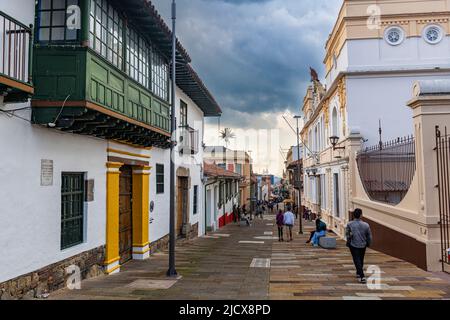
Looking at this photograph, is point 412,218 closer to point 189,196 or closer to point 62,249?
point 62,249

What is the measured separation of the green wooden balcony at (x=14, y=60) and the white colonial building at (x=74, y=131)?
17mm

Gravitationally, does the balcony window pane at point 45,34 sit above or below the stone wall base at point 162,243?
above

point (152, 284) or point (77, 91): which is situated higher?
point (77, 91)

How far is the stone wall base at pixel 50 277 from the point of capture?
5.95 meters

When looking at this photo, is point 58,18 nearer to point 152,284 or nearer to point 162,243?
point 152,284

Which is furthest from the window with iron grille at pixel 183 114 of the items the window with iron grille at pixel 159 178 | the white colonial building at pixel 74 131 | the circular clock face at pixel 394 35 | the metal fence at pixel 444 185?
the metal fence at pixel 444 185

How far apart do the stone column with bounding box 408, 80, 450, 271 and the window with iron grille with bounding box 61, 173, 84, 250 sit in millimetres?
7208

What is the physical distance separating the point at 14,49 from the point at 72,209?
3.46 m

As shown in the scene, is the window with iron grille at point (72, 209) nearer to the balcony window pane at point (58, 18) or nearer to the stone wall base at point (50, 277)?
the stone wall base at point (50, 277)

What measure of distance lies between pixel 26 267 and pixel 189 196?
35.7ft

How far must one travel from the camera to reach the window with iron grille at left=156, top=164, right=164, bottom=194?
13.2 meters

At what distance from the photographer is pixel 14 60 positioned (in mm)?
5766

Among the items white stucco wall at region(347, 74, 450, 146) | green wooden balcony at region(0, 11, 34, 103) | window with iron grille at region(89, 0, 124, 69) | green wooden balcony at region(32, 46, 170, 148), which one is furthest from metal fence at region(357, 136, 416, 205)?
green wooden balcony at region(0, 11, 34, 103)

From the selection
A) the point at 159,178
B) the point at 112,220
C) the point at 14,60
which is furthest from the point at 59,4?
the point at 159,178
